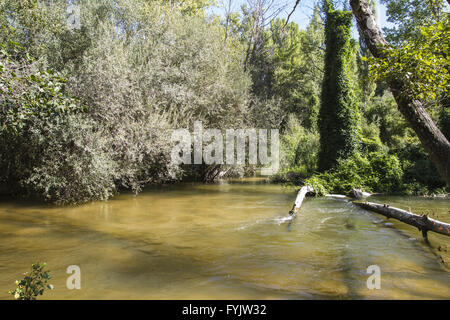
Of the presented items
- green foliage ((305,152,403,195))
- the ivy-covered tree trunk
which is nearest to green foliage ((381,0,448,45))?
the ivy-covered tree trunk

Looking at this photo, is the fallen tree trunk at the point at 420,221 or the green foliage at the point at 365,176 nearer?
the fallen tree trunk at the point at 420,221

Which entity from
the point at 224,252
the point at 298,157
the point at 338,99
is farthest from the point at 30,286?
the point at 298,157

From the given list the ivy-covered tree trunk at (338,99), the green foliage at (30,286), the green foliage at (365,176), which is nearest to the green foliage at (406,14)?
the ivy-covered tree trunk at (338,99)

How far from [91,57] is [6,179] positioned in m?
6.18

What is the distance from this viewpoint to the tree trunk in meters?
3.65

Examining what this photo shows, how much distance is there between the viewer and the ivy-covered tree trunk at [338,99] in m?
15.8

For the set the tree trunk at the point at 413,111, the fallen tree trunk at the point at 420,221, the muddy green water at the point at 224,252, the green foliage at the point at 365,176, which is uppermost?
the tree trunk at the point at 413,111

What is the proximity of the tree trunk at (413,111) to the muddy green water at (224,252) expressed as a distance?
77.5 inches

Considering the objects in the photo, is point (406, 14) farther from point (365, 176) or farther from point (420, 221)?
point (420, 221)

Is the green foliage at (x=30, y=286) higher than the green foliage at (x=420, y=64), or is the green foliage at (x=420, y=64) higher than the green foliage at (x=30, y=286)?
the green foliage at (x=420, y=64)

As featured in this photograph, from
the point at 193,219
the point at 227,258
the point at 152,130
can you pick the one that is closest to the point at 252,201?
the point at 193,219

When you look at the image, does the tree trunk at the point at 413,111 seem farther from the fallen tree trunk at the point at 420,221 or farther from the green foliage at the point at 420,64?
the fallen tree trunk at the point at 420,221

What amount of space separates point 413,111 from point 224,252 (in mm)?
4123
